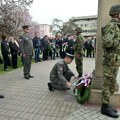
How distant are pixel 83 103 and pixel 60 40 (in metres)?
11.8

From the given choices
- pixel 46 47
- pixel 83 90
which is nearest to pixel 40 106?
pixel 83 90

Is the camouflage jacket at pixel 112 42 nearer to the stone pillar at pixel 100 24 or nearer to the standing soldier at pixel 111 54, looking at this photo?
the standing soldier at pixel 111 54

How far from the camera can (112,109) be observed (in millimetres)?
4668

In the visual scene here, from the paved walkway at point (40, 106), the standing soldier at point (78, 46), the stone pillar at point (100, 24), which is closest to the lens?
the paved walkway at point (40, 106)

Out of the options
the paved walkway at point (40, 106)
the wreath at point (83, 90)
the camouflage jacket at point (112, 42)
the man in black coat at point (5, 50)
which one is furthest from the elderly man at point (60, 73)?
the man in black coat at point (5, 50)

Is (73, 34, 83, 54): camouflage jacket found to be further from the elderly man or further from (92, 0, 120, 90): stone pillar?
(92, 0, 120, 90): stone pillar

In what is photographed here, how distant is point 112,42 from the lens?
13.7ft

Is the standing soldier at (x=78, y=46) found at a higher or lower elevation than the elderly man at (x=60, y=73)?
higher

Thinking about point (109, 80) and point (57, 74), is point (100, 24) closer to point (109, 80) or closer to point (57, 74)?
point (109, 80)

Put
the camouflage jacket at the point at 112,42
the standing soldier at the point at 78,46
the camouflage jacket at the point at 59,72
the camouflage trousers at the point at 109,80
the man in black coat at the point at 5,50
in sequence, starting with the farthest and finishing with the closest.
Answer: the man in black coat at the point at 5,50, the standing soldier at the point at 78,46, the camouflage jacket at the point at 59,72, the camouflage trousers at the point at 109,80, the camouflage jacket at the point at 112,42

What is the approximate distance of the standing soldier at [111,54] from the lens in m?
4.20

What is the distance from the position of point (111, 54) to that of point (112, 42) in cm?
28

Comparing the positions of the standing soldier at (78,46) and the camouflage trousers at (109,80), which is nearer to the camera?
the camouflage trousers at (109,80)

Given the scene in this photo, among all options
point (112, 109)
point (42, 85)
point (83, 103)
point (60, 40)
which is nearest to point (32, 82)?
point (42, 85)
